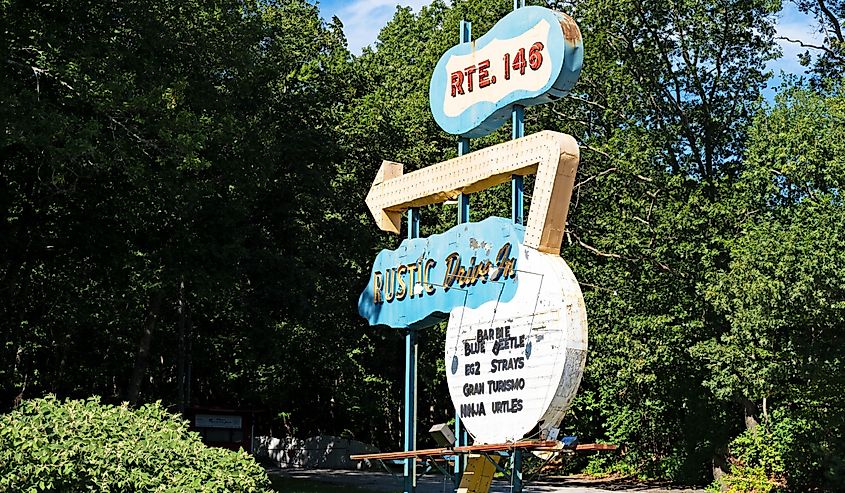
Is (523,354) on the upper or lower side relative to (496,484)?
upper

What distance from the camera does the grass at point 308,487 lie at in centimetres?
2397

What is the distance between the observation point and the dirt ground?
27.1 metres

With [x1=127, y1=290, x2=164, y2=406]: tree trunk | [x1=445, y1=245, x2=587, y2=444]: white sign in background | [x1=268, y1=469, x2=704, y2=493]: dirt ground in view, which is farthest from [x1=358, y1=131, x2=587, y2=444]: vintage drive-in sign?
[x1=127, y1=290, x2=164, y2=406]: tree trunk

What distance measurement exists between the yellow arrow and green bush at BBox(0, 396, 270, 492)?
4.16m

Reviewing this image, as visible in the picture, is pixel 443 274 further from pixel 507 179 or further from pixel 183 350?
pixel 183 350

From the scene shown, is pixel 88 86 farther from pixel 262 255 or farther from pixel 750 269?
pixel 750 269

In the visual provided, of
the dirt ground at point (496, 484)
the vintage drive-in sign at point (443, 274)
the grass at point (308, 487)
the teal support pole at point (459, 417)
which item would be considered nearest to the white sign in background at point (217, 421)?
the dirt ground at point (496, 484)

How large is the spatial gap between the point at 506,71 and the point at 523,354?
3605 mm

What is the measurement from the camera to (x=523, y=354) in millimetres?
11555

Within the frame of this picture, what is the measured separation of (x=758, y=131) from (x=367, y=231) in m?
13.1

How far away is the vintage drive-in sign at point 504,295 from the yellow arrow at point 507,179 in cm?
1

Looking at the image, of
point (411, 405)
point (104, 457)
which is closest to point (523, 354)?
point (411, 405)

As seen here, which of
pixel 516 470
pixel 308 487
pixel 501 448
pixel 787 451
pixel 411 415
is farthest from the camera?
pixel 787 451

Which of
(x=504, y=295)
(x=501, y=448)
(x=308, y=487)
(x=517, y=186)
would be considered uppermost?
(x=517, y=186)
